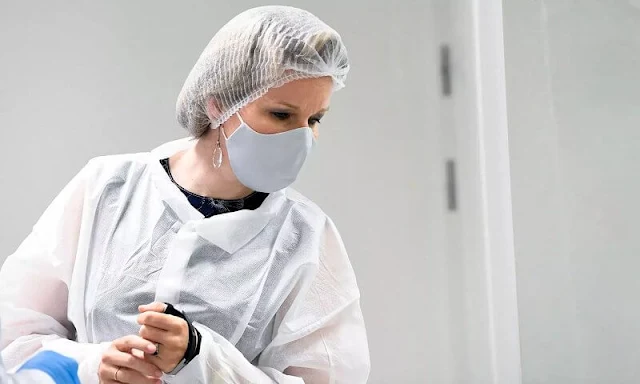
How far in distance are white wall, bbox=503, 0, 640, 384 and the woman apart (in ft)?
2.13

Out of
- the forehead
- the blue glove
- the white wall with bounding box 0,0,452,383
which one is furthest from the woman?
the white wall with bounding box 0,0,452,383

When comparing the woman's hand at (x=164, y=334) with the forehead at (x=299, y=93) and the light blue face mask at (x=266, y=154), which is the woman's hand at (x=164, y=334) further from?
the forehead at (x=299, y=93)

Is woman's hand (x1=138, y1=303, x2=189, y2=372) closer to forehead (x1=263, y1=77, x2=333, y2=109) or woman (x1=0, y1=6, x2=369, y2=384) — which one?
woman (x1=0, y1=6, x2=369, y2=384)

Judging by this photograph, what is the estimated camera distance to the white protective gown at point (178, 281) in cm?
104

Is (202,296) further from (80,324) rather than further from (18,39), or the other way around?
(18,39)

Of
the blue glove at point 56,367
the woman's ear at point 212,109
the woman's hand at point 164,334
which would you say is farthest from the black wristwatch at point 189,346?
the woman's ear at point 212,109

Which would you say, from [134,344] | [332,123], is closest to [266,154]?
[134,344]

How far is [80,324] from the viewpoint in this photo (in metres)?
1.06

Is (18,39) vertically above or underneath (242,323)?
above

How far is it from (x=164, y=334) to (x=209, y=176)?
1.02ft

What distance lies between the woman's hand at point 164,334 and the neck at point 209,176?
26 centimetres

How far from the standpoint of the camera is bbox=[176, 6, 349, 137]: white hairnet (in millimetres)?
1028

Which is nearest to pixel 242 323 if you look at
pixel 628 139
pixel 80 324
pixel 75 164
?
pixel 80 324

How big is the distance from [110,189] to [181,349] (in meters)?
0.33
